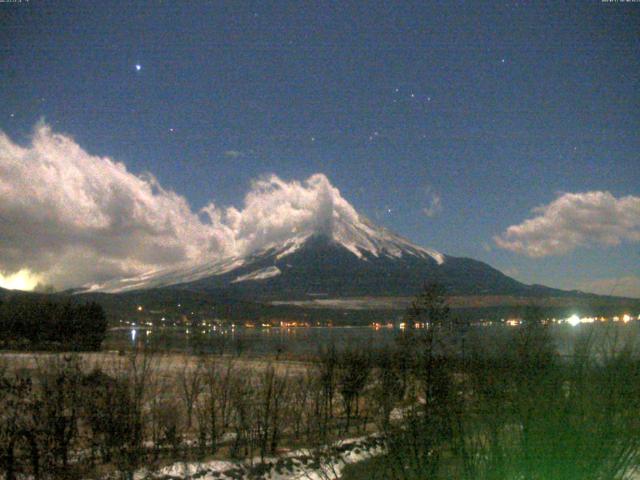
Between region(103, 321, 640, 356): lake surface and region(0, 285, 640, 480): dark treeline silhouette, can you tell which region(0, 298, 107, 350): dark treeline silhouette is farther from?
region(0, 285, 640, 480): dark treeline silhouette

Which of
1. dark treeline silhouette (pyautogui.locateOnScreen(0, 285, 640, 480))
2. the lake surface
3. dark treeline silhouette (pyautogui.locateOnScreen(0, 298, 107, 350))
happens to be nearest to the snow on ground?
dark treeline silhouette (pyautogui.locateOnScreen(0, 285, 640, 480))

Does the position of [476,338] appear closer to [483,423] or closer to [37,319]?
[483,423]

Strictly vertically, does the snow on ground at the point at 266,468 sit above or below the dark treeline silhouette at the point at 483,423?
below

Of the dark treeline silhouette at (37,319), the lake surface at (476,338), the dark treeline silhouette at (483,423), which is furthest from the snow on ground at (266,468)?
the dark treeline silhouette at (37,319)

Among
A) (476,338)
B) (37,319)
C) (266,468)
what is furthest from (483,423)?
(37,319)

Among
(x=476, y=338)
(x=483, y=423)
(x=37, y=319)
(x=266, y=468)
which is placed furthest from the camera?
(x=37, y=319)

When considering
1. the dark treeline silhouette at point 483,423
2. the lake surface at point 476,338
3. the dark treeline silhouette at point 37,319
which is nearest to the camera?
the dark treeline silhouette at point 483,423

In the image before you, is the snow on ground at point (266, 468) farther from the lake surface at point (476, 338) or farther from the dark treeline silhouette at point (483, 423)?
the lake surface at point (476, 338)

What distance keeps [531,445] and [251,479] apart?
6280 millimetres

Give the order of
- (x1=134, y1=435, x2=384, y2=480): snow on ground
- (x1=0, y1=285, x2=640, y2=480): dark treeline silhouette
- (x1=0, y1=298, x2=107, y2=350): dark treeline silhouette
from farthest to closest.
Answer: (x1=0, y1=298, x2=107, y2=350): dark treeline silhouette → (x1=134, y1=435, x2=384, y2=480): snow on ground → (x1=0, y1=285, x2=640, y2=480): dark treeline silhouette

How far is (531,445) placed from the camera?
4332 mm

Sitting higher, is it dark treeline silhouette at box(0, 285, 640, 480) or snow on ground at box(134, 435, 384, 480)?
dark treeline silhouette at box(0, 285, 640, 480)

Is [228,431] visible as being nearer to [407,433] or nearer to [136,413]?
[136,413]

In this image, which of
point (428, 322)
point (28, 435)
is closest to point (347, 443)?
point (428, 322)
